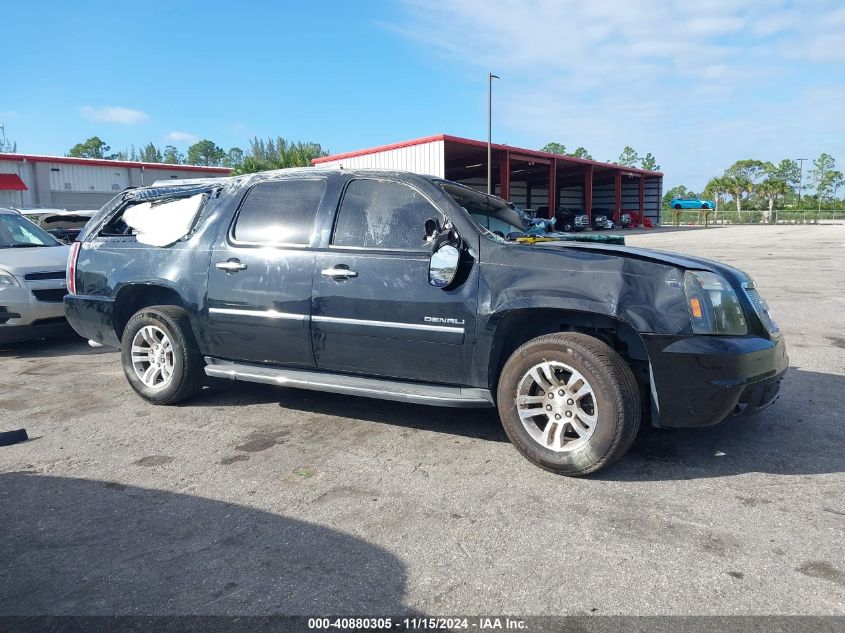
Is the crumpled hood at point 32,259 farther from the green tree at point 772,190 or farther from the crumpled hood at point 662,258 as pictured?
the green tree at point 772,190

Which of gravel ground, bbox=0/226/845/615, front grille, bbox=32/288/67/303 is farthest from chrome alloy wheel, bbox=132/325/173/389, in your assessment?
front grille, bbox=32/288/67/303

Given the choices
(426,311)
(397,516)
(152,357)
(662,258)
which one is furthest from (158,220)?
(662,258)

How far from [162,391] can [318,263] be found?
69.2 inches

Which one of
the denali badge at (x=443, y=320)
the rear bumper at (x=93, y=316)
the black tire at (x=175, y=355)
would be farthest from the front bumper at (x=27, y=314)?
the denali badge at (x=443, y=320)

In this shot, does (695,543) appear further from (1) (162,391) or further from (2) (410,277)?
(1) (162,391)

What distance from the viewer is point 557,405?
3738 mm

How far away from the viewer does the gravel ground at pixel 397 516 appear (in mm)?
2570

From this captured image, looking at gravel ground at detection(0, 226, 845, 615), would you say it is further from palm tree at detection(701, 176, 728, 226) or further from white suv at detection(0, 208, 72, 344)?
palm tree at detection(701, 176, 728, 226)

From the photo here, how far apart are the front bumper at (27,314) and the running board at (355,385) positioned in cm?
351

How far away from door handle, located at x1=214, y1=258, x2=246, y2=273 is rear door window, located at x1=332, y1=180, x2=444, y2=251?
0.76 metres

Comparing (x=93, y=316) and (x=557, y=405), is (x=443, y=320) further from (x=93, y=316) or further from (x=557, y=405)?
(x=93, y=316)

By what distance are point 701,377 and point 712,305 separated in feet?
1.35

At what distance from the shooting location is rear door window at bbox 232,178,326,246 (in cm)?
461

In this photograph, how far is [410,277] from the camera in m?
4.11
